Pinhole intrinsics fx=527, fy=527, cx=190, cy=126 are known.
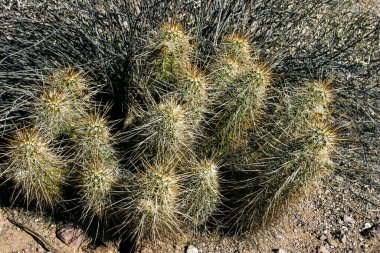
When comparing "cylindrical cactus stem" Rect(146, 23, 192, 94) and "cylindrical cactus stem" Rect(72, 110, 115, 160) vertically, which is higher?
"cylindrical cactus stem" Rect(146, 23, 192, 94)

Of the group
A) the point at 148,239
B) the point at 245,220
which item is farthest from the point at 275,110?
the point at 148,239

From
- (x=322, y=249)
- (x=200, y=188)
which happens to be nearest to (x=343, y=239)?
(x=322, y=249)

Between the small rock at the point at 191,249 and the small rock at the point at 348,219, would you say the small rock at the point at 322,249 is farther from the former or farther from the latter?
the small rock at the point at 191,249

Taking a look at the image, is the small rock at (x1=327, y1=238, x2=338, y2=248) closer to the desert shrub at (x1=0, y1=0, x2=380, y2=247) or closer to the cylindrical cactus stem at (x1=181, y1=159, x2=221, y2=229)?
the desert shrub at (x1=0, y1=0, x2=380, y2=247)

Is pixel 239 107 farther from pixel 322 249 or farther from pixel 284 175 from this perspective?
pixel 322 249

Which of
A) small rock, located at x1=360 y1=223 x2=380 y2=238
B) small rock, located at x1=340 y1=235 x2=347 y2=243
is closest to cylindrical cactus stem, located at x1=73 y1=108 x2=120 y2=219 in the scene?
small rock, located at x1=340 y1=235 x2=347 y2=243

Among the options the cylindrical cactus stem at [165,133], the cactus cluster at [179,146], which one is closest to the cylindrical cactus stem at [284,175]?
the cactus cluster at [179,146]
